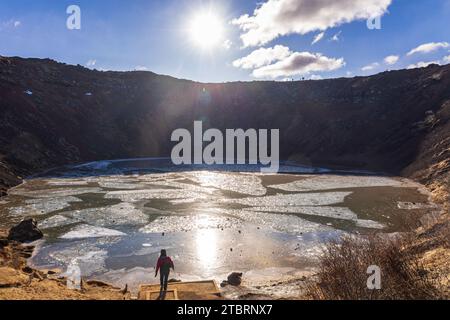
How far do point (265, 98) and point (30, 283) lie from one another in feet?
260

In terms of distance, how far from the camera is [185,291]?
14.5m

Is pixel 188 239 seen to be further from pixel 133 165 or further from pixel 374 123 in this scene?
pixel 374 123

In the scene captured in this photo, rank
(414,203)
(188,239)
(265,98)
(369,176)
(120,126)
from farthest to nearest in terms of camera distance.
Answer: (265,98) → (120,126) → (369,176) → (414,203) → (188,239)

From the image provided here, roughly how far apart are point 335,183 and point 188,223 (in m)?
23.5

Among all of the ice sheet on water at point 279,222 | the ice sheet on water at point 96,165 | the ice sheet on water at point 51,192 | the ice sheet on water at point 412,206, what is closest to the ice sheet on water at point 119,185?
the ice sheet on water at point 51,192

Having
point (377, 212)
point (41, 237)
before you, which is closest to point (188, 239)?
point (41, 237)

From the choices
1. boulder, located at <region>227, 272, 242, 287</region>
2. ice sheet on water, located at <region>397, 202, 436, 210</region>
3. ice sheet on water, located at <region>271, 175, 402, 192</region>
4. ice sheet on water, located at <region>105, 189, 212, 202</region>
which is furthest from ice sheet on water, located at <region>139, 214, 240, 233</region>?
ice sheet on water, located at <region>271, 175, 402, 192</region>

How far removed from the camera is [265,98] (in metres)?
90.4

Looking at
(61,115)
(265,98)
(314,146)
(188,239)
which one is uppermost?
(265,98)

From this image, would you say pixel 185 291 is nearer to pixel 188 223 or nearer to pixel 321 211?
pixel 188 223

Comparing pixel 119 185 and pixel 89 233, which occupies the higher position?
pixel 119 185

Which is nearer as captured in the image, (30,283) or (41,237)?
(30,283)

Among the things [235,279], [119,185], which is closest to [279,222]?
[235,279]

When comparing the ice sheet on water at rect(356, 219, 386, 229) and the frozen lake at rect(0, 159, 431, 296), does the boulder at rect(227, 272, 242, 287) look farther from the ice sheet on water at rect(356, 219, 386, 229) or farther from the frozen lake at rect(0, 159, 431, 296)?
the ice sheet on water at rect(356, 219, 386, 229)
